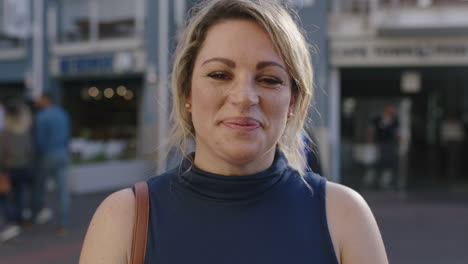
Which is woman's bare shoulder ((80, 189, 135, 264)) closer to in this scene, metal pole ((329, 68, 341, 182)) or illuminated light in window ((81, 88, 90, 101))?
metal pole ((329, 68, 341, 182))

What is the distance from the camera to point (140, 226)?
127 centimetres

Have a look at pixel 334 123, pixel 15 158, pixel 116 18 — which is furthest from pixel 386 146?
pixel 116 18

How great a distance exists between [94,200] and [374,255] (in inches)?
336

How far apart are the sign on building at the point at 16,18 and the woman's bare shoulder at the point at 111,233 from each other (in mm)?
12319

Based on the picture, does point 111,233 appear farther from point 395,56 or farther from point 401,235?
point 395,56

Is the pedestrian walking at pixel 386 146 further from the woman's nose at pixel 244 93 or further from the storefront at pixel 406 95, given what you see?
the woman's nose at pixel 244 93

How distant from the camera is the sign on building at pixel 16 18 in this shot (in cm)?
1200

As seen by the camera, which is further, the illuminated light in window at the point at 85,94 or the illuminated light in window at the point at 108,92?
the illuminated light in window at the point at 85,94

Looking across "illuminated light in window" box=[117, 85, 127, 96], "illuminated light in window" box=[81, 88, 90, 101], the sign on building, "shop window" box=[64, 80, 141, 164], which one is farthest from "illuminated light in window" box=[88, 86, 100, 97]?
the sign on building

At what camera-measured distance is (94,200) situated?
912cm

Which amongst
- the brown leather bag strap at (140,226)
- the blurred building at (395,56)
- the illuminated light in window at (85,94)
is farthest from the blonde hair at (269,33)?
the illuminated light in window at (85,94)

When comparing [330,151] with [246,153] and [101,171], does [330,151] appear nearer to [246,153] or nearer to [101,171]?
[101,171]

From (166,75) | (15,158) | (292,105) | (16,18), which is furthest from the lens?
(16,18)

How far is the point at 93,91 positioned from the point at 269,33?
13812 mm
